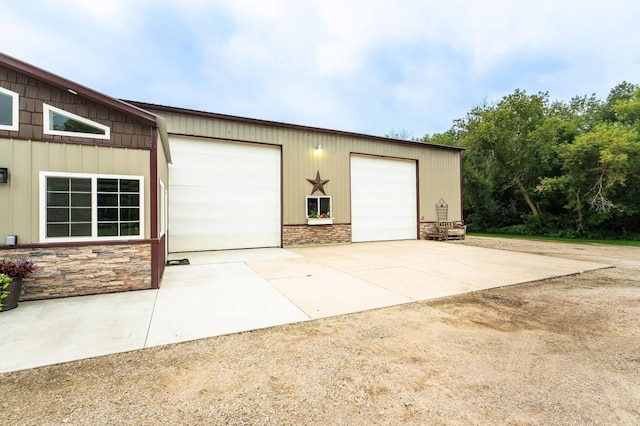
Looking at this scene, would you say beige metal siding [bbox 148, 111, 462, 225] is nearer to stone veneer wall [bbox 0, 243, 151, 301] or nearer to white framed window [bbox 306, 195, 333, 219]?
white framed window [bbox 306, 195, 333, 219]

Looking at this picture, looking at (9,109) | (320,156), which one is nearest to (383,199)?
(320,156)

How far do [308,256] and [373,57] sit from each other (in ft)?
50.5

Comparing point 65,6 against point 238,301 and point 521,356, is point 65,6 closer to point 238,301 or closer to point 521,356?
point 238,301

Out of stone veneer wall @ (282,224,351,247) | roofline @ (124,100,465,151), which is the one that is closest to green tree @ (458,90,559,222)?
roofline @ (124,100,465,151)

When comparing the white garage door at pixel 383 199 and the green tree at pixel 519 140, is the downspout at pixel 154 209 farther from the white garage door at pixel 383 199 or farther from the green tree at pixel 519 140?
the green tree at pixel 519 140

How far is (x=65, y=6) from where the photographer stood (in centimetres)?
936

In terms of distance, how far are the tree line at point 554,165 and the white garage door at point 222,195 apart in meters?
14.7

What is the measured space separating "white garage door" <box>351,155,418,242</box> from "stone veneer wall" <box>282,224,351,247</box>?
22.0 inches

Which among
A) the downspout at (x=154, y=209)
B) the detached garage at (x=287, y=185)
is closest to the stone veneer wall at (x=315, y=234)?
the detached garage at (x=287, y=185)

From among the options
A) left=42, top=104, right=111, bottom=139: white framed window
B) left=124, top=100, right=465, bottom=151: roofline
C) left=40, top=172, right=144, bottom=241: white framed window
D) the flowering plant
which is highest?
left=124, top=100, right=465, bottom=151: roofline

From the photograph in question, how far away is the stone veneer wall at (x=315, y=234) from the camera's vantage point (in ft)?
34.4

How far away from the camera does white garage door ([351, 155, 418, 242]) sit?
1205 cm

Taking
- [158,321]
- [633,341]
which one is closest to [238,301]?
[158,321]

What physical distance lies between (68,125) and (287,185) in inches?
266
